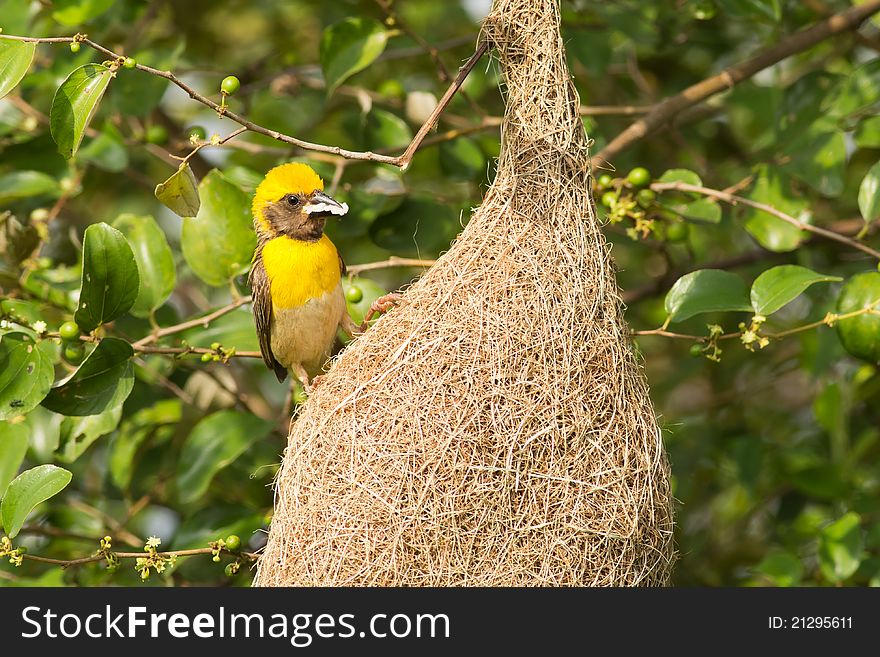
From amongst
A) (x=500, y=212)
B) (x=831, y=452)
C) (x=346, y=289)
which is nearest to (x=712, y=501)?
(x=831, y=452)

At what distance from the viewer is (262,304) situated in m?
2.96

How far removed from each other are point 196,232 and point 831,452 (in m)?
2.31

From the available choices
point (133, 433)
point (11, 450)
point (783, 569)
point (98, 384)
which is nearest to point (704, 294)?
point (783, 569)

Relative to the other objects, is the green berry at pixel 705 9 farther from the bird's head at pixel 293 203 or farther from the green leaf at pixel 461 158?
the bird's head at pixel 293 203

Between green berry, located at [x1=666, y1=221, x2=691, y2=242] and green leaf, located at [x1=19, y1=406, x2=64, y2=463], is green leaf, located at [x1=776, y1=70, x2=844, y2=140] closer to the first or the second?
green berry, located at [x1=666, y1=221, x2=691, y2=242]

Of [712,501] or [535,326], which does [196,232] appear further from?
[712,501]

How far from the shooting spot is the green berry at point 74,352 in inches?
102

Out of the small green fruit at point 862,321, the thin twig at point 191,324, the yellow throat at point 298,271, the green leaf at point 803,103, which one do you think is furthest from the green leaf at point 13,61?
the green leaf at point 803,103

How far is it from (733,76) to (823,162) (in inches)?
14.0

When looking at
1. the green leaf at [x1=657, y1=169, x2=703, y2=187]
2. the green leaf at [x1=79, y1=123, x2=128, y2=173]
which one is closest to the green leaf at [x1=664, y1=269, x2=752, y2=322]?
the green leaf at [x1=657, y1=169, x2=703, y2=187]

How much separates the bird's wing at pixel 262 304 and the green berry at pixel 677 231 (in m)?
1.14

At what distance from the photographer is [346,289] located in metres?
3.00

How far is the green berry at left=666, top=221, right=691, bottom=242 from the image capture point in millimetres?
3088

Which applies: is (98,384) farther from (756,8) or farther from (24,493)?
(756,8)
